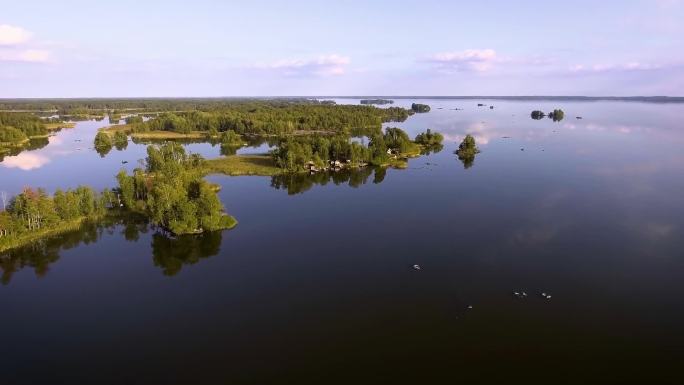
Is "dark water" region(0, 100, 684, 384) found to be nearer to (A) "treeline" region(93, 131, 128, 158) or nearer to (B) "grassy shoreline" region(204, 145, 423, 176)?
(B) "grassy shoreline" region(204, 145, 423, 176)

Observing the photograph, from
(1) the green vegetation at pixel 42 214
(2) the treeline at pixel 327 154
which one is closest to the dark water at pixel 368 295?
(1) the green vegetation at pixel 42 214

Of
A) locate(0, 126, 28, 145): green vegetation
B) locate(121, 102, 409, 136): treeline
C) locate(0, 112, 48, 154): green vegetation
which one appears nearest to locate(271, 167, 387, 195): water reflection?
locate(121, 102, 409, 136): treeline

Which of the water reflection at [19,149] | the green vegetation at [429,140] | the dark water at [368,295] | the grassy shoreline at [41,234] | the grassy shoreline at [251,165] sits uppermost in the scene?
the green vegetation at [429,140]

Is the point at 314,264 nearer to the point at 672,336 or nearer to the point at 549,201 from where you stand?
the point at 672,336

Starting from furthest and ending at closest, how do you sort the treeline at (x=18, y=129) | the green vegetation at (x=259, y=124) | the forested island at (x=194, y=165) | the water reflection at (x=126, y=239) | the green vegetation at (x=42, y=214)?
the green vegetation at (x=259, y=124) → the treeline at (x=18, y=129) → the forested island at (x=194, y=165) → the green vegetation at (x=42, y=214) → the water reflection at (x=126, y=239)

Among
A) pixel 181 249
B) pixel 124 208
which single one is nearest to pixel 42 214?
pixel 124 208

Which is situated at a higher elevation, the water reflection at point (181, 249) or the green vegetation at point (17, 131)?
the green vegetation at point (17, 131)

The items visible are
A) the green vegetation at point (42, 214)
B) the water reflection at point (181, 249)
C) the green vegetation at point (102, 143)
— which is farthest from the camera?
the green vegetation at point (102, 143)

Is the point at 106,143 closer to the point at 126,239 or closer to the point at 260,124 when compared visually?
the point at 260,124

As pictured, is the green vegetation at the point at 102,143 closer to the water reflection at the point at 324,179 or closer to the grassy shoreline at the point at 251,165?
the grassy shoreline at the point at 251,165
